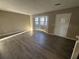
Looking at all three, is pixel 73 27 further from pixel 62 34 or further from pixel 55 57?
pixel 55 57

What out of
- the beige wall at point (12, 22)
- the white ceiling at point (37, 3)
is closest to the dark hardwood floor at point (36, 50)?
the white ceiling at point (37, 3)

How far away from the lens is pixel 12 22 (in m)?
6.32

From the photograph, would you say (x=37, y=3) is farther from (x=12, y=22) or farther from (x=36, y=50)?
(x=12, y=22)

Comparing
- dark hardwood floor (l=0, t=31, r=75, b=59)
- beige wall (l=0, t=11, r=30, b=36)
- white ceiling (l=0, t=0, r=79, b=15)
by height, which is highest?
white ceiling (l=0, t=0, r=79, b=15)

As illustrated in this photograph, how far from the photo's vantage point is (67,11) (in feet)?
15.1

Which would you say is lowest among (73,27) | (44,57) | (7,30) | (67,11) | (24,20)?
(44,57)

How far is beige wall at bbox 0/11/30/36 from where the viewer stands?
552cm

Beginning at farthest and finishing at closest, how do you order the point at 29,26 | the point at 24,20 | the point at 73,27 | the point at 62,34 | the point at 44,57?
1. the point at 29,26
2. the point at 24,20
3. the point at 62,34
4. the point at 73,27
5. the point at 44,57

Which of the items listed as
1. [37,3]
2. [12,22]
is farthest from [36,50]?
[12,22]

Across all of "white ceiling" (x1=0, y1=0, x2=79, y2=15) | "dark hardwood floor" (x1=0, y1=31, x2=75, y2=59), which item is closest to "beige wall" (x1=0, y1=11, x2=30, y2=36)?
"white ceiling" (x1=0, y1=0, x2=79, y2=15)

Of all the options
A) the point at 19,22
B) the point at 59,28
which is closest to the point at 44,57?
the point at 59,28

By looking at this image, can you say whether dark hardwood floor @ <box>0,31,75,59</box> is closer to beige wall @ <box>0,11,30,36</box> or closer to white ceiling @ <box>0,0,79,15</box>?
white ceiling @ <box>0,0,79,15</box>

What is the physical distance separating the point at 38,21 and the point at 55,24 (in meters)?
3.08

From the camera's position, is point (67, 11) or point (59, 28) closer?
point (67, 11)
